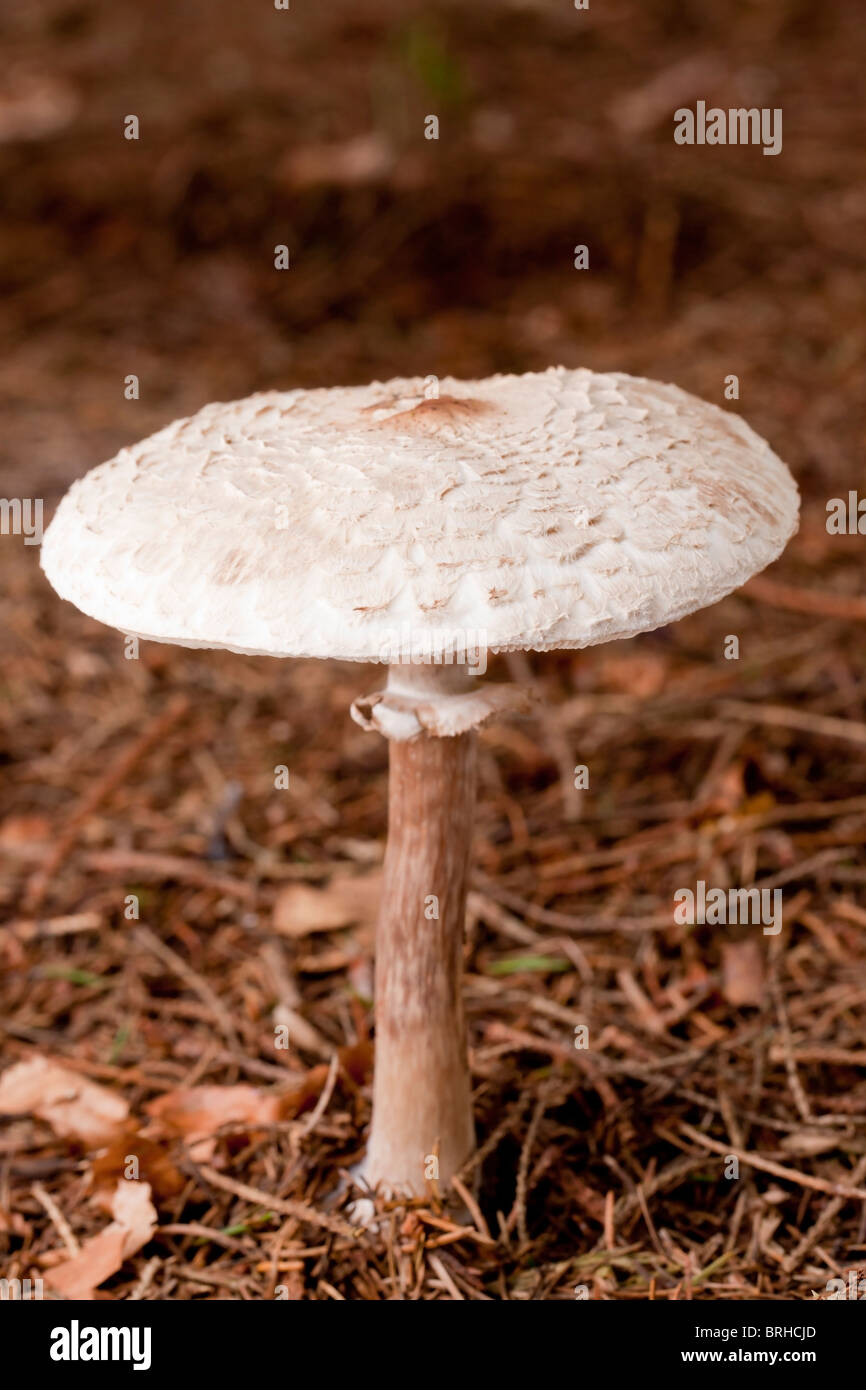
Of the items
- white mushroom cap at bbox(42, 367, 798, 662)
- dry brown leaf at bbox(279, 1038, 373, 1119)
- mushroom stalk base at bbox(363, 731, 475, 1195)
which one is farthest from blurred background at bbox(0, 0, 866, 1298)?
white mushroom cap at bbox(42, 367, 798, 662)

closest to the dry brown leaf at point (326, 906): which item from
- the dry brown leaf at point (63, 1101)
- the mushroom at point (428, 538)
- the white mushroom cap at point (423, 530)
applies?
the dry brown leaf at point (63, 1101)

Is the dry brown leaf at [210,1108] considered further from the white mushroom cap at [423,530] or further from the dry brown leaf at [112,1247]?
the white mushroom cap at [423,530]

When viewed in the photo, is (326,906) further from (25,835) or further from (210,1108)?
(25,835)

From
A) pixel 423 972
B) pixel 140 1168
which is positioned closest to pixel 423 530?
pixel 423 972

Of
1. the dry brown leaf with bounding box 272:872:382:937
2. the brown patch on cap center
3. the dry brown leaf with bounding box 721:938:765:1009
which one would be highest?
the brown patch on cap center

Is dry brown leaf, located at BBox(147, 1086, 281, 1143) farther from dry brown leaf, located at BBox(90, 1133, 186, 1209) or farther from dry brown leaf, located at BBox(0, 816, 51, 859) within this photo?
dry brown leaf, located at BBox(0, 816, 51, 859)
